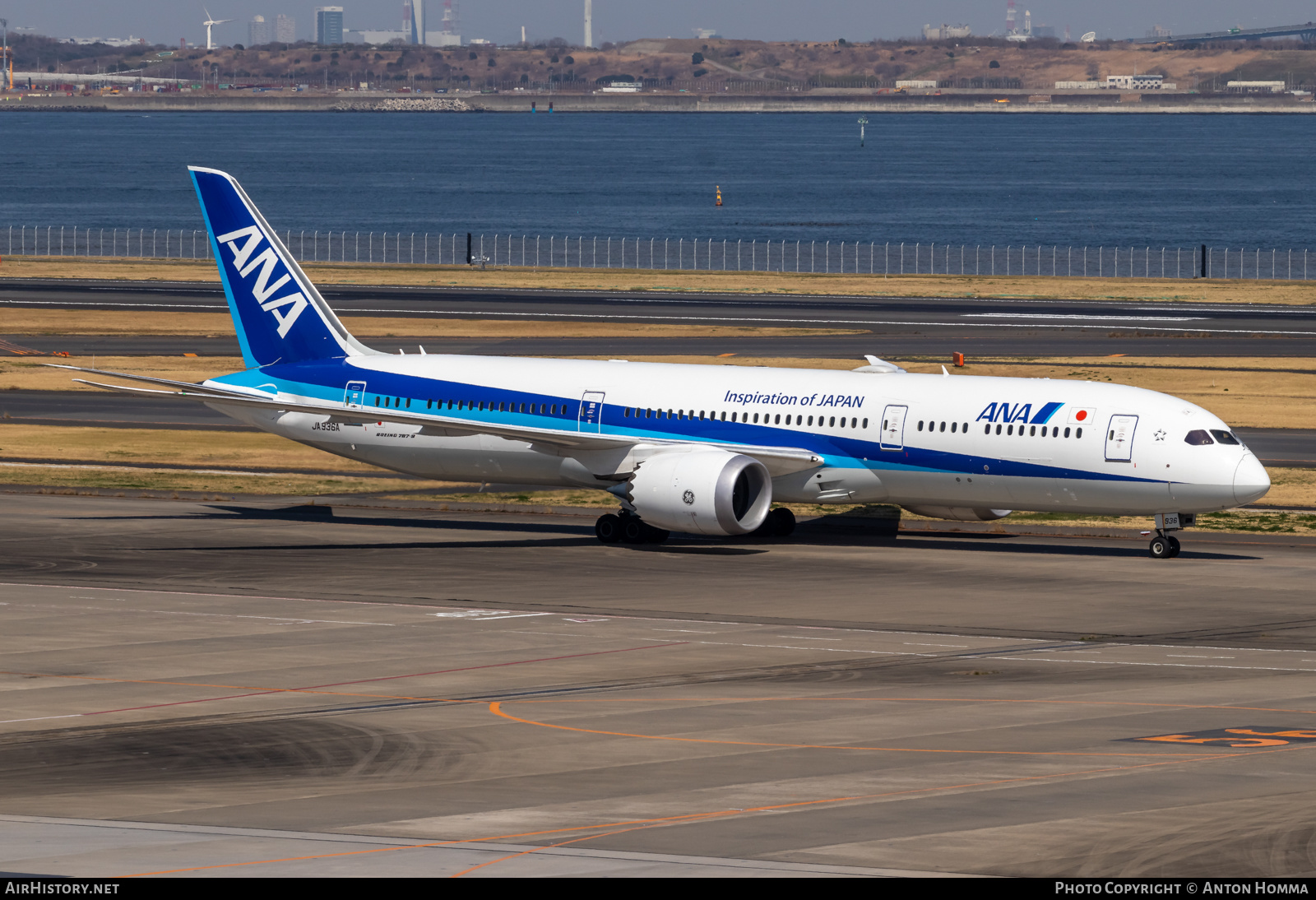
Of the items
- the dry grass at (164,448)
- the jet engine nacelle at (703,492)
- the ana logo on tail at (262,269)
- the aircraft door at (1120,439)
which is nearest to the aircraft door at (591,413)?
the jet engine nacelle at (703,492)

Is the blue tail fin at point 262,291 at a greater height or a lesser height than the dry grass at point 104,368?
greater

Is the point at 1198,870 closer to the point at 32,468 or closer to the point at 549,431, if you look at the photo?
the point at 549,431

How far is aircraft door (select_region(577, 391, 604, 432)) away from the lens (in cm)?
5322

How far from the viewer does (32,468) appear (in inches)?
2534

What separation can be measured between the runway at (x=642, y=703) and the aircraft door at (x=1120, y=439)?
3.01 meters

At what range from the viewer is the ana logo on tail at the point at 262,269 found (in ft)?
189

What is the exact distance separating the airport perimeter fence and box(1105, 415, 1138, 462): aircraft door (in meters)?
110

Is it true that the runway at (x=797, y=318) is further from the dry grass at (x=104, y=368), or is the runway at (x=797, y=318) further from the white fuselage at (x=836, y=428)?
the white fuselage at (x=836, y=428)

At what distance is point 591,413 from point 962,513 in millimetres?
10878

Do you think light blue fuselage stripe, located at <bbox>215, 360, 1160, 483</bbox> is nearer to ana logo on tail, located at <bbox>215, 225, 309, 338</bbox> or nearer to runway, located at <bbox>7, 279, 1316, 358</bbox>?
ana logo on tail, located at <bbox>215, 225, 309, 338</bbox>

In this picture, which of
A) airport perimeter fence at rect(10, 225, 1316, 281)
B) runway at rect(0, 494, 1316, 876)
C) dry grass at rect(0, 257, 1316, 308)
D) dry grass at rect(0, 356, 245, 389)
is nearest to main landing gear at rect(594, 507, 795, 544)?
runway at rect(0, 494, 1316, 876)

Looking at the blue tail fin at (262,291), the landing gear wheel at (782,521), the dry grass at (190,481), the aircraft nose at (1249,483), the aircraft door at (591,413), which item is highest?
the blue tail fin at (262,291)

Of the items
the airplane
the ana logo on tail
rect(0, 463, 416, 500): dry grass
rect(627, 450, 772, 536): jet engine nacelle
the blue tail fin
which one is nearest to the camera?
the airplane

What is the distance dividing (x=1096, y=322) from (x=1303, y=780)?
8258 centimetres
